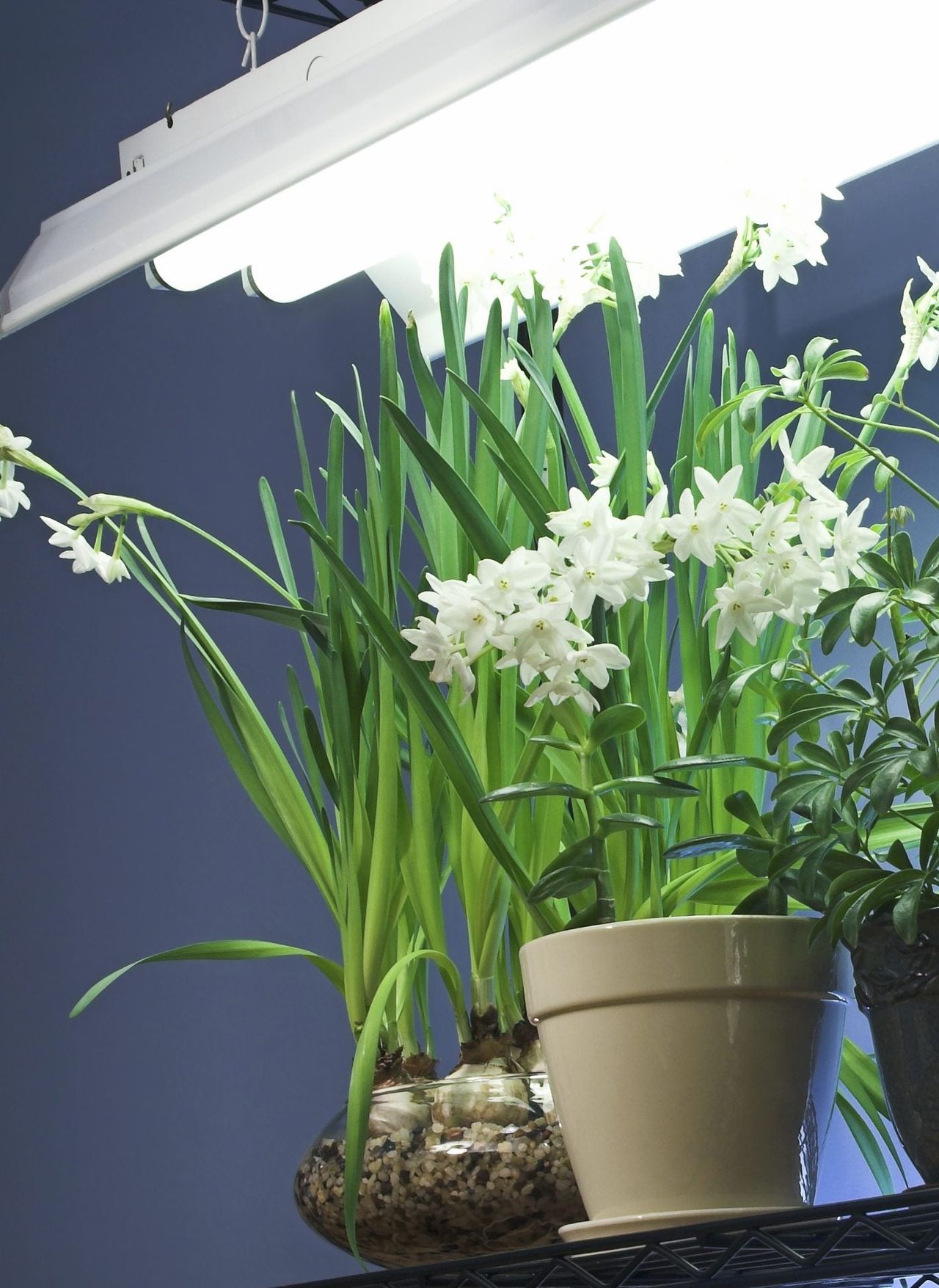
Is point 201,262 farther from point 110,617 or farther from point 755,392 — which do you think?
point 110,617

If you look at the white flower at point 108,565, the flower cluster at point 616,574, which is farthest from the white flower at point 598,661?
the white flower at point 108,565

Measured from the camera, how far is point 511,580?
2.24 ft

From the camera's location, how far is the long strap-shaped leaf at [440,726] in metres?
0.79

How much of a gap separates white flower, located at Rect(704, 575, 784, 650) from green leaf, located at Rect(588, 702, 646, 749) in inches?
2.1

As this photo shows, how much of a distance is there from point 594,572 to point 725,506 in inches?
2.7

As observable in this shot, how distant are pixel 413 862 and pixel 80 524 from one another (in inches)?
11.5

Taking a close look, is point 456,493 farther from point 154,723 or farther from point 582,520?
point 154,723

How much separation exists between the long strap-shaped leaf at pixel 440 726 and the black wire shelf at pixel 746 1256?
0.19 metres

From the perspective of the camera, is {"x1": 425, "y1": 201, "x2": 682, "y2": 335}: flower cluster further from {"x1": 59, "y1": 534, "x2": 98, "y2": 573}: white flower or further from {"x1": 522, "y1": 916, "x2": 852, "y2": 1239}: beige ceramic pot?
{"x1": 522, "y1": 916, "x2": 852, "y2": 1239}: beige ceramic pot

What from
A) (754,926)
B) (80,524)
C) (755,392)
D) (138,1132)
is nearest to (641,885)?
(754,926)

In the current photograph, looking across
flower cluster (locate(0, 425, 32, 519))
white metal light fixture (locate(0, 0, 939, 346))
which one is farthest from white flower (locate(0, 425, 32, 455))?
white metal light fixture (locate(0, 0, 939, 346))

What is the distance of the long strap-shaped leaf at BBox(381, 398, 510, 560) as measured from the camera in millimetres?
759

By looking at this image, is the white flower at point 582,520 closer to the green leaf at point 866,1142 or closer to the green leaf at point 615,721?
the green leaf at point 615,721

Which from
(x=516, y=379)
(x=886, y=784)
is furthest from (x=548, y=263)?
(x=886, y=784)
